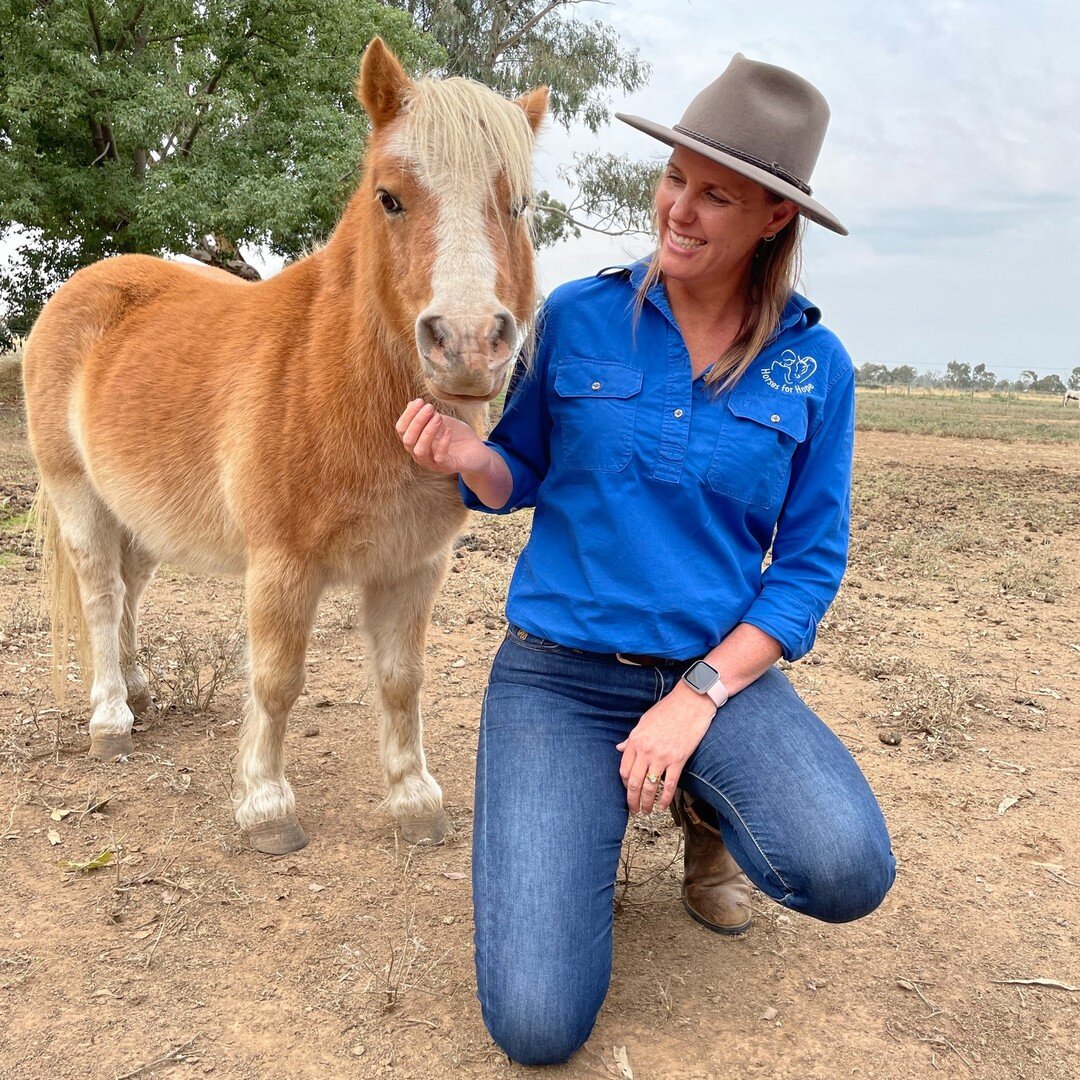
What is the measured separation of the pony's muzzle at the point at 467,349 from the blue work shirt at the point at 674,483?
46 centimetres

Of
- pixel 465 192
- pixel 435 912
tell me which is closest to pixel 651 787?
pixel 435 912

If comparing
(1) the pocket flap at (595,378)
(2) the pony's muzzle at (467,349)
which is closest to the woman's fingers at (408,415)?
(2) the pony's muzzle at (467,349)

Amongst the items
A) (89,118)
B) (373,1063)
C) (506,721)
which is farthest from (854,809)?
(89,118)

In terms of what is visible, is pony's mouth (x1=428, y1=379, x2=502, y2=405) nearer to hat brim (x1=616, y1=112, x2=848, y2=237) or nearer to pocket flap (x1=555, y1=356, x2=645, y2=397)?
pocket flap (x1=555, y1=356, x2=645, y2=397)

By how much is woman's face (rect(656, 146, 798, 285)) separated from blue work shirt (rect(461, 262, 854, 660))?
6.6 inches

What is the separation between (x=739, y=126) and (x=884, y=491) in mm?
9235

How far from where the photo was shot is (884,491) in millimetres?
10797

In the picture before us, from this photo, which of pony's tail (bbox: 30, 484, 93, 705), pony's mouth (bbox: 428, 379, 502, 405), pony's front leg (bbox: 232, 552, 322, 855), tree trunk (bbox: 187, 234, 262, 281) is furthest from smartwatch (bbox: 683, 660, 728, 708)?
tree trunk (bbox: 187, 234, 262, 281)

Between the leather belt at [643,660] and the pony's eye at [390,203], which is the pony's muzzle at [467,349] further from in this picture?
the leather belt at [643,660]

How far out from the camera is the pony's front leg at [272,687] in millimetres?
2834

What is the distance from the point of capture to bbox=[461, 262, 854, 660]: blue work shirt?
2385mm

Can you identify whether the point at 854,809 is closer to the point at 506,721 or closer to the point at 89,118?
the point at 506,721

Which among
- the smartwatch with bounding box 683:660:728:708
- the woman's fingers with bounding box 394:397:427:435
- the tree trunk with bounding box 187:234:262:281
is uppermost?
the tree trunk with bounding box 187:234:262:281

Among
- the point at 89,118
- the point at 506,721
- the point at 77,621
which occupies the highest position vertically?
the point at 89,118
